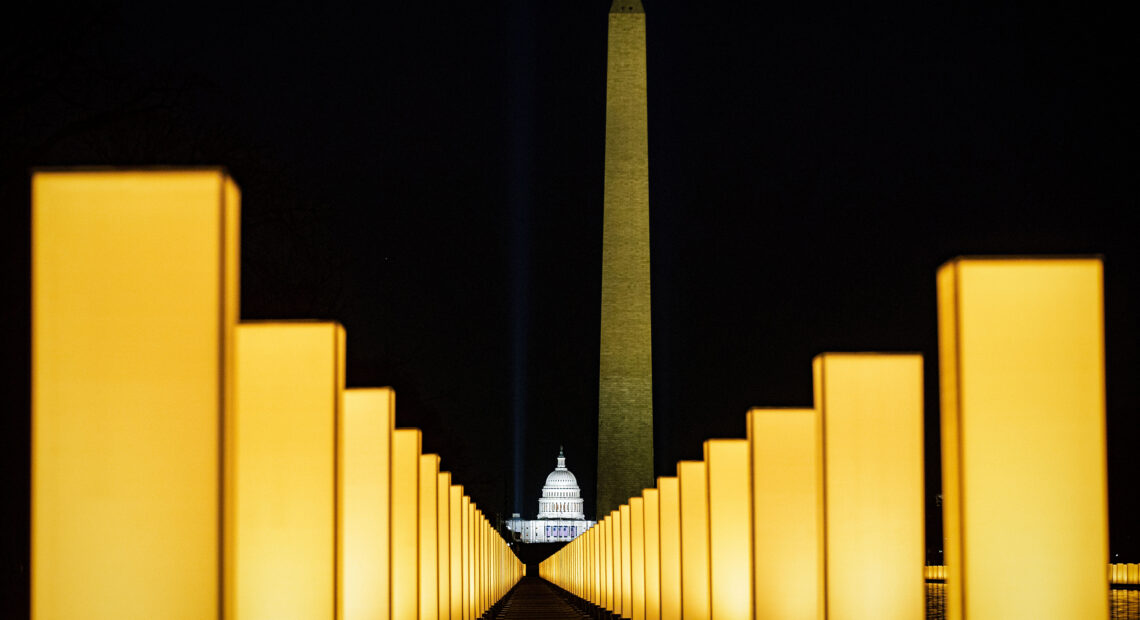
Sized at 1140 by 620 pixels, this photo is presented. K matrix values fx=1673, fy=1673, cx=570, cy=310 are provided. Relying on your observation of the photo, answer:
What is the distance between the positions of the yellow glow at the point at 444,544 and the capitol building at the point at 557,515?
12740 centimetres

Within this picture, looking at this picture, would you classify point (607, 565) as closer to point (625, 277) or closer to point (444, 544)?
point (444, 544)

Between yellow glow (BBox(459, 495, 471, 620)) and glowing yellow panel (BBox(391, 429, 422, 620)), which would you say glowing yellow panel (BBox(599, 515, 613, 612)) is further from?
glowing yellow panel (BBox(391, 429, 422, 620))

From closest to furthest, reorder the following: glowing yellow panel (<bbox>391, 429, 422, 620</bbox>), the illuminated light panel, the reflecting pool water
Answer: glowing yellow panel (<bbox>391, 429, 422, 620</bbox>) < the reflecting pool water < the illuminated light panel

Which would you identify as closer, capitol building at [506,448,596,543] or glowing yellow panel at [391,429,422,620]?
glowing yellow panel at [391,429,422,620]

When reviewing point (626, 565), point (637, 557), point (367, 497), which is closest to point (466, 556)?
point (637, 557)

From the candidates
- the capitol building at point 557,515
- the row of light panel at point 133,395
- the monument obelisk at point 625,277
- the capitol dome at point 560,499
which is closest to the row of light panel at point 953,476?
the row of light panel at point 133,395

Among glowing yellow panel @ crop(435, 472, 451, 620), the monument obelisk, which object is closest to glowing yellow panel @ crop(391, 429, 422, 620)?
glowing yellow panel @ crop(435, 472, 451, 620)

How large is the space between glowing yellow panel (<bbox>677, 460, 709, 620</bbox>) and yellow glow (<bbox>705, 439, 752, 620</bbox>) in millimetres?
932

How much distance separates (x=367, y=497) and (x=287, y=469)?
12.0ft

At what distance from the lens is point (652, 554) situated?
22.3m

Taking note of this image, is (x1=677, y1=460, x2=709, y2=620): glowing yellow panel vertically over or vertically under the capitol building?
over

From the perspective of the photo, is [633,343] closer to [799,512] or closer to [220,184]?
[799,512]

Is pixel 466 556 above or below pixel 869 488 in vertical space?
below

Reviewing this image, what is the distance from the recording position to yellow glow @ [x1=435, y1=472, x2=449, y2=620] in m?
18.4
